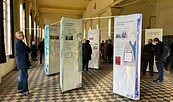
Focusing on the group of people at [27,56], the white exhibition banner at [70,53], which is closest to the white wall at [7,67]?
the group of people at [27,56]

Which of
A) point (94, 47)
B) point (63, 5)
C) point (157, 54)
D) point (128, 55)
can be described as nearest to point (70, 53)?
point (128, 55)

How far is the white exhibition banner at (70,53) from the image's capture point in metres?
5.25

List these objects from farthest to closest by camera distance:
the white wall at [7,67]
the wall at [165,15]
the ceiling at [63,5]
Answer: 1. the ceiling at [63,5]
2. the wall at [165,15]
3. the white wall at [7,67]

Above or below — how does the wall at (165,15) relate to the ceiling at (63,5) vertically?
below

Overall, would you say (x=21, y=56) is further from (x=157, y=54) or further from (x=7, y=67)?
(x=157, y=54)

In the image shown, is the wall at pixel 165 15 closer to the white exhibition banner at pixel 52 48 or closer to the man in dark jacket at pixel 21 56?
the white exhibition banner at pixel 52 48

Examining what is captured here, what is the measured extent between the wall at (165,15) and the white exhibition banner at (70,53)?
311 inches

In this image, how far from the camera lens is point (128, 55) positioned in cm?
462

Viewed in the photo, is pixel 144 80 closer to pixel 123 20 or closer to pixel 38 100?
pixel 123 20

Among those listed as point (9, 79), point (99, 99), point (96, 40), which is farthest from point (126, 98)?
point (96, 40)

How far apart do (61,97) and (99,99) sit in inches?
37.6

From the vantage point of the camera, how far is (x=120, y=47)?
483 centimetres

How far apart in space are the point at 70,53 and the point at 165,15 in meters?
8.93

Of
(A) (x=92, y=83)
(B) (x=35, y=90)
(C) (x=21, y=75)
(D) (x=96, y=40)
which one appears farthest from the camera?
(D) (x=96, y=40)
